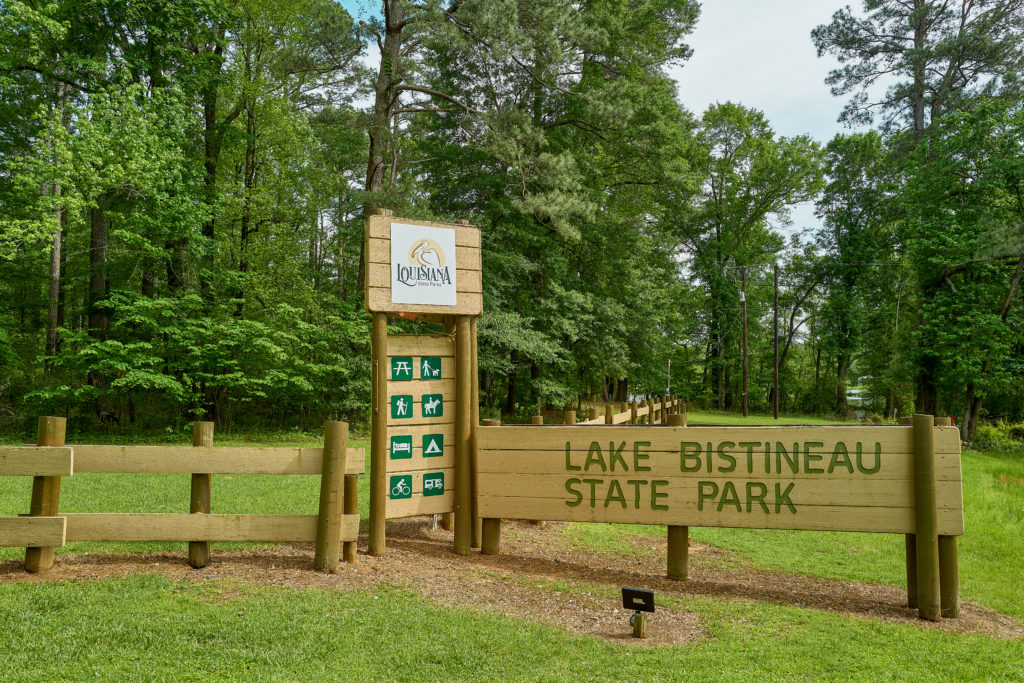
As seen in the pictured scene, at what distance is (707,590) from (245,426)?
1728 cm

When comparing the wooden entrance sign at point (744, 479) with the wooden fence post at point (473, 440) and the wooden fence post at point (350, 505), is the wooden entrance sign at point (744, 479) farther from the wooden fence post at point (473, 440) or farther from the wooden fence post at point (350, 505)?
the wooden fence post at point (350, 505)

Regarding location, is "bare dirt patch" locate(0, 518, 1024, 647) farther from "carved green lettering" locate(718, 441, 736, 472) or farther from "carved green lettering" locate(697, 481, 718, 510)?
"carved green lettering" locate(718, 441, 736, 472)

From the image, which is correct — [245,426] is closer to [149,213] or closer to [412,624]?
[149,213]

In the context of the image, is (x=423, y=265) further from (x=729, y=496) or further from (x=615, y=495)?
(x=729, y=496)

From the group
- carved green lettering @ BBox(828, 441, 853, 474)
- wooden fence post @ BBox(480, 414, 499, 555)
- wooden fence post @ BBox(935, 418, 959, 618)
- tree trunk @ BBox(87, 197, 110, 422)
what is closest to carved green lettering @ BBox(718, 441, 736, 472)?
carved green lettering @ BBox(828, 441, 853, 474)

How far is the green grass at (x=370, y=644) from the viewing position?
3529mm

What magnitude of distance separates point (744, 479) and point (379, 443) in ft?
11.1

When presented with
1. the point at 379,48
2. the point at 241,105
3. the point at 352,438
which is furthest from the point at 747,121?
the point at 352,438

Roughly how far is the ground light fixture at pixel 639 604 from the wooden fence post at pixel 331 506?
2383 millimetres

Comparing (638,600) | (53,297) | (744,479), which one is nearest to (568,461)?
(744,479)

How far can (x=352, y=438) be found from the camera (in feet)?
56.5

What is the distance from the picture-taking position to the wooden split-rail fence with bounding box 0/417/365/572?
15.6ft

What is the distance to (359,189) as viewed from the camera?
19500 mm

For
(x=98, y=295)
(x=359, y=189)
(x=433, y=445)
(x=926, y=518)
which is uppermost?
(x=359, y=189)
